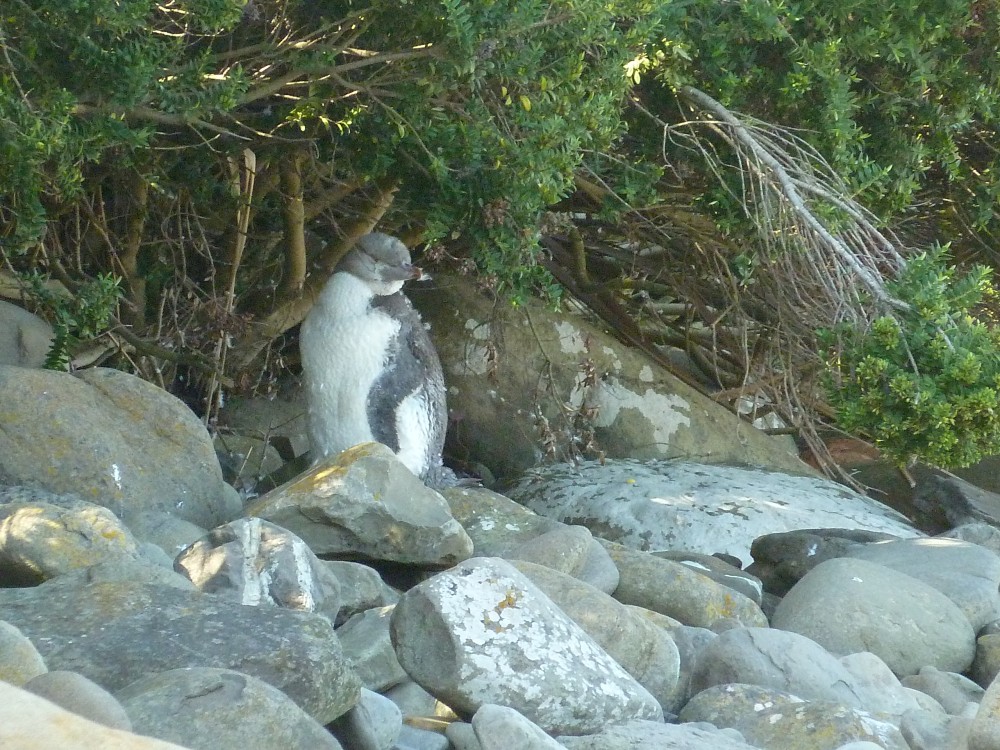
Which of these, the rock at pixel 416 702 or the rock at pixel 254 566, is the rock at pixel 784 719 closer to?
the rock at pixel 416 702

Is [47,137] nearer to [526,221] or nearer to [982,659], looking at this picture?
[526,221]

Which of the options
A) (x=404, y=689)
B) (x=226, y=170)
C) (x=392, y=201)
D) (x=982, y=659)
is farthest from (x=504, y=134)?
(x=982, y=659)

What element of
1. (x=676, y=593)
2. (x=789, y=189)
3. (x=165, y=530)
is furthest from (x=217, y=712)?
(x=789, y=189)

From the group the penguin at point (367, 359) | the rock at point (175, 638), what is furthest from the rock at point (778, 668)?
the penguin at point (367, 359)

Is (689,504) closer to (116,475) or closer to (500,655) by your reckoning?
(116,475)

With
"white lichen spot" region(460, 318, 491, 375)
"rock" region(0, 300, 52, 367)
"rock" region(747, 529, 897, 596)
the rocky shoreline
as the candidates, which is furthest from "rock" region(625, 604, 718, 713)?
"white lichen spot" region(460, 318, 491, 375)

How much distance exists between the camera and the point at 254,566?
3576 mm

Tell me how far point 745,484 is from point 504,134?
10.9 ft

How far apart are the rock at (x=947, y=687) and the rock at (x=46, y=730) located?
12.4 ft

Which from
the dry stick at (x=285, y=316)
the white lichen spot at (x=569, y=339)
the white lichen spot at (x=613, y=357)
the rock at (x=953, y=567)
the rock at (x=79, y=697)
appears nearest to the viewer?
the rock at (x=79, y=697)

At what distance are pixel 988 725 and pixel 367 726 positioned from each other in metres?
1.64

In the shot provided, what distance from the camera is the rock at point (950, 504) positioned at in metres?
8.10

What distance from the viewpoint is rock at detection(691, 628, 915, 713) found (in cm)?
403

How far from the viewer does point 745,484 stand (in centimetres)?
762
